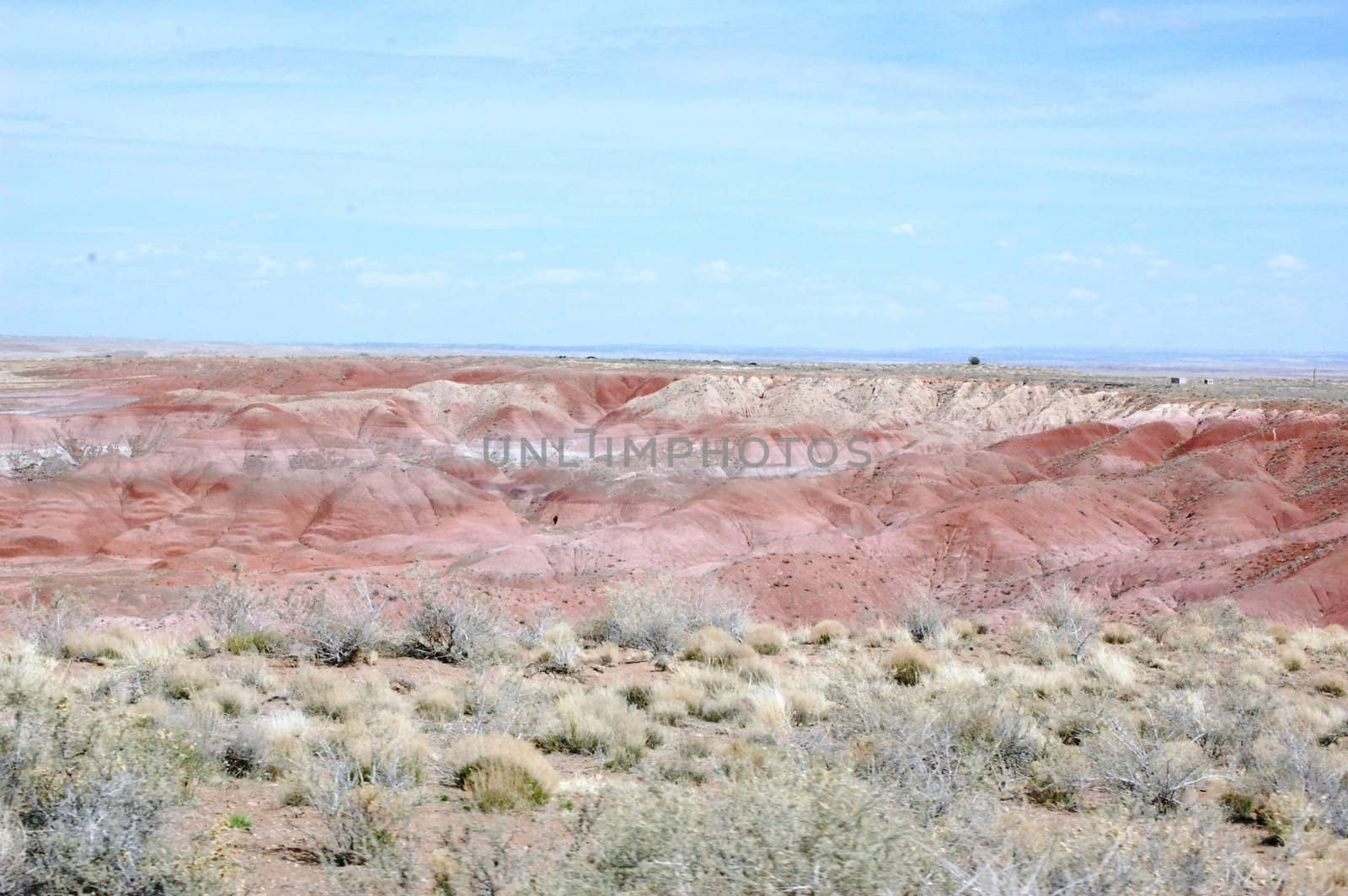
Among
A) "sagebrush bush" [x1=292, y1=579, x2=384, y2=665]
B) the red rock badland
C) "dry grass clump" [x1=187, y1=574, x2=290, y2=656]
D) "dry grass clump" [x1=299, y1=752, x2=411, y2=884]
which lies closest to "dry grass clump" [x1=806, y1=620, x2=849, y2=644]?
"sagebrush bush" [x1=292, y1=579, x2=384, y2=665]

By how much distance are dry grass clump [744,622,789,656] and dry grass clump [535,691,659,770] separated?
647cm

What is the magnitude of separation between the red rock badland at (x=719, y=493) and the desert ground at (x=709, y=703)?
37 centimetres

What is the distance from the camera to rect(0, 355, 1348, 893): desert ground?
226 inches

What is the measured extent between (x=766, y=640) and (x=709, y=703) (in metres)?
5.71

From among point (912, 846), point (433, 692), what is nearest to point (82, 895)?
point (912, 846)

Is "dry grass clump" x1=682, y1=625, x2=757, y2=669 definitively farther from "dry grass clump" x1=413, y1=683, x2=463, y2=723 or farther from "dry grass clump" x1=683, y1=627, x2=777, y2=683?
"dry grass clump" x1=413, y1=683, x2=463, y2=723

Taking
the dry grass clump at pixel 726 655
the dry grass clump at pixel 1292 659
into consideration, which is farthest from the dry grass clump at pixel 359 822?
the dry grass clump at pixel 1292 659

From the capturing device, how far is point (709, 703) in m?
12.3

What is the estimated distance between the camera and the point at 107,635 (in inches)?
589

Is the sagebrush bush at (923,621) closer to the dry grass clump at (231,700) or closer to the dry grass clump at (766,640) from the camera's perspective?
the dry grass clump at (766,640)

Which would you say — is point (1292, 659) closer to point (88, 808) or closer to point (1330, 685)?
point (1330, 685)

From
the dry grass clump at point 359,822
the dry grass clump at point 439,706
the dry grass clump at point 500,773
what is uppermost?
the dry grass clump at point 359,822

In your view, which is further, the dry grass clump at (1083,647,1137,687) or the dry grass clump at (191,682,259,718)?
the dry grass clump at (1083,647,1137,687)

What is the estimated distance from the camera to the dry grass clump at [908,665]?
14188 millimetres
